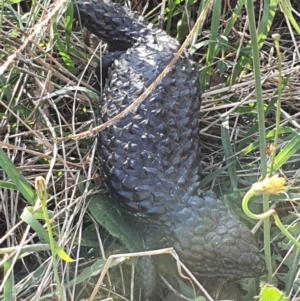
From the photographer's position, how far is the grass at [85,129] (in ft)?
6.68

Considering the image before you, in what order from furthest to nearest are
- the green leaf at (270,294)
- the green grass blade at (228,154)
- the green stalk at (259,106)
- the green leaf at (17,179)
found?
the green grass blade at (228,154) < the green leaf at (17,179) < the green leaf at (270,294) < the green stalk at (259,106)

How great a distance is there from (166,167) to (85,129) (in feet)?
1.60

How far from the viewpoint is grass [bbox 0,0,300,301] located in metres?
2.04

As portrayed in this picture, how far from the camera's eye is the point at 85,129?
2459mm

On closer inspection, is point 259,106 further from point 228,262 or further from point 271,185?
point 228,262

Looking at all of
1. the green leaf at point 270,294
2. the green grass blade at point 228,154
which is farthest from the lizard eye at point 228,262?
the green grass blade at point 228,154

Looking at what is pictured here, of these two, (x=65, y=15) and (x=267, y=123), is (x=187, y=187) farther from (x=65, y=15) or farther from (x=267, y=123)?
(x=65, y=15)

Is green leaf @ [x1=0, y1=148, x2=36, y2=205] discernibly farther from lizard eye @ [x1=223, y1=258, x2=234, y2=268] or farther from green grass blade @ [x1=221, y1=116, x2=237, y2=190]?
green grass blade @ [x1=221, y1=116, x2=237, y2=190]

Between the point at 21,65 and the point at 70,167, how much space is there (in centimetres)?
50

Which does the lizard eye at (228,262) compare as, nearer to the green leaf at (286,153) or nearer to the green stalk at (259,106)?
the green stalk at (259,106)

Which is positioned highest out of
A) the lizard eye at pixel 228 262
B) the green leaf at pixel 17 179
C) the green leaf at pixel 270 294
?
the green leaf at pixel 17 179

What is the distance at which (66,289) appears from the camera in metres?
2.00

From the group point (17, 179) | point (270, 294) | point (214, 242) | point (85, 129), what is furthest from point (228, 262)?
point (85, 129)

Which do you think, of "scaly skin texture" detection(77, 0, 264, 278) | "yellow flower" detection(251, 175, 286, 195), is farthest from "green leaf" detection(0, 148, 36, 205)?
"yellow flower" detection(251, 175, 286, 195)
